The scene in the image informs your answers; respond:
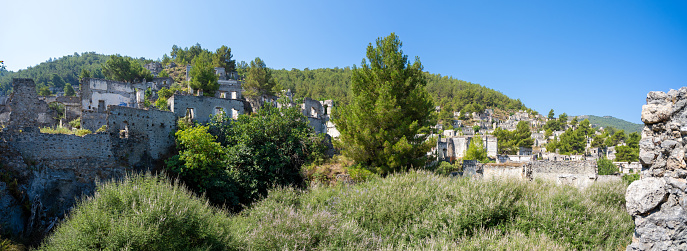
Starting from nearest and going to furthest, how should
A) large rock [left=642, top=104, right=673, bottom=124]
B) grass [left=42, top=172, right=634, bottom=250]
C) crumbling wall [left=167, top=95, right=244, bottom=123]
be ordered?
1. large rock [left=642, top=104, right=673, bottom=124]
2. grass [left=42, top=172, right=634, bottom=250]
3. crumbling wall [left=167, top=95, right=244, bottom=123]

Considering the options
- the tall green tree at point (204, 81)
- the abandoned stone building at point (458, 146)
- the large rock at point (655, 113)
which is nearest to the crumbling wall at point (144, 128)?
the tall green tree at point (204, 81)

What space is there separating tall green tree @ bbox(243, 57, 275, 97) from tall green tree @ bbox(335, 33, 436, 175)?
2251cm

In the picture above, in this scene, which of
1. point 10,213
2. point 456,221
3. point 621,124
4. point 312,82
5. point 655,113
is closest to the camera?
point 655,113

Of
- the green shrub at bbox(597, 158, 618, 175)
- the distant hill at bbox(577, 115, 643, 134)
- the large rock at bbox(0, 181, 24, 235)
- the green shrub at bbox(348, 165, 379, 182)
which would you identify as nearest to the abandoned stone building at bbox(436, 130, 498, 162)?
the green shrub at bbox(597, 158, 618, 175)

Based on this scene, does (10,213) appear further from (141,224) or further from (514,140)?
(514,140)

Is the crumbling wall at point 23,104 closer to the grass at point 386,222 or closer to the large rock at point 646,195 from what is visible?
the grass at point 386,222

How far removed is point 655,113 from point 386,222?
5734 millimetres

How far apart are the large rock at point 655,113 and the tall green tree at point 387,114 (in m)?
7.22

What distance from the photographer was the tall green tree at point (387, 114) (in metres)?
12.1

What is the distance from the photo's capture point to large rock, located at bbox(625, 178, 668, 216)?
4375mm

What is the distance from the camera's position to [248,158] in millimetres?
14422

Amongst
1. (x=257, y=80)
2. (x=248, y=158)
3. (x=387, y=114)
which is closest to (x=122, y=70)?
(x=257, y=80)

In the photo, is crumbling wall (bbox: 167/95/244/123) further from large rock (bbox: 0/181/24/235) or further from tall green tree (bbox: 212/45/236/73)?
tall green tree (bbox: 212/45/236/73)

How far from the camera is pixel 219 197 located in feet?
43.7
